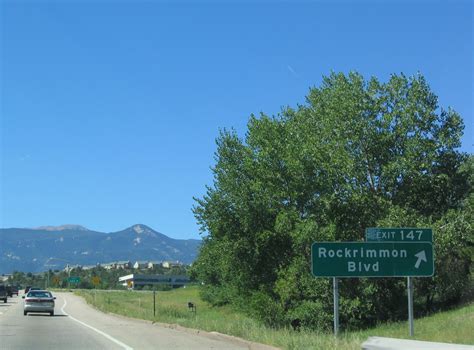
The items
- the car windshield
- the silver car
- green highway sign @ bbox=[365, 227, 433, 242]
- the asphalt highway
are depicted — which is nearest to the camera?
the asphalt highway

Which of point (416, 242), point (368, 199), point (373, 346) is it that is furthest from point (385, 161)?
point (373, 346)

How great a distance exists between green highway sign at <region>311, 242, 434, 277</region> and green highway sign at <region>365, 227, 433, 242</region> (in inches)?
7.5

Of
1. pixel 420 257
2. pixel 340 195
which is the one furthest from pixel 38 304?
pixel 420 257

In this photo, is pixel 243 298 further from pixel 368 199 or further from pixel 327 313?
pixel 368 199

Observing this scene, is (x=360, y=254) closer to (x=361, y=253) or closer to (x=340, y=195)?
(x=361, y=253)

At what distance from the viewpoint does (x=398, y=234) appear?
18.3 metres

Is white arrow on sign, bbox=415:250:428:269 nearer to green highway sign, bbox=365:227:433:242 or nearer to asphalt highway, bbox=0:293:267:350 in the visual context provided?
green highway sign, bbox=365:227:433:242

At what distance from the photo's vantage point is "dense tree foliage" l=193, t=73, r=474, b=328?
104 feet

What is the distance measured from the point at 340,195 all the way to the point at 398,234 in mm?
15255

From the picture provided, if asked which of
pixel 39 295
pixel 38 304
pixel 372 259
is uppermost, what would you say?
pixel 372 259

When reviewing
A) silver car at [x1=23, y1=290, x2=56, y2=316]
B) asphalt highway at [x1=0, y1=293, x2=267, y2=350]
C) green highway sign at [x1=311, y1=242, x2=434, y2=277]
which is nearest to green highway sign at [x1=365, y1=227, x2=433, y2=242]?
green highway sign at [x1=311, y1=242, x2=434, y2=277]

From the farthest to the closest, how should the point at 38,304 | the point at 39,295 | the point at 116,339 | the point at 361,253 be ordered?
the point at 39,295, the point at 38,304, the point at 116,339, the point at 361,253

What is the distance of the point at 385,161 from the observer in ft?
112

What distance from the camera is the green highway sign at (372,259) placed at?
1767cm
